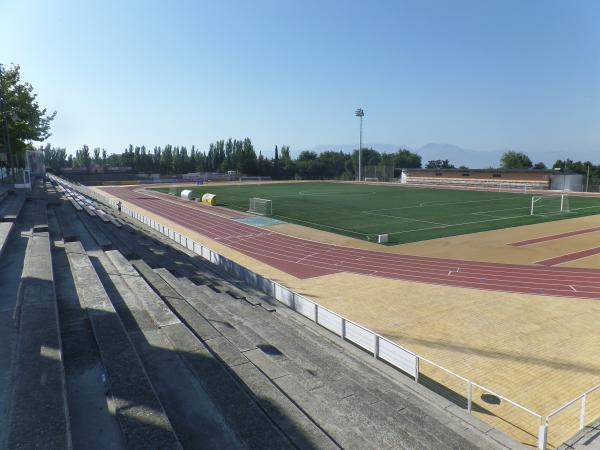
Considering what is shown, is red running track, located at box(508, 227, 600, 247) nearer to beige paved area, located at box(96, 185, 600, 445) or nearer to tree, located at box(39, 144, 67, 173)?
beige paved area, located at box(96, 185, 600, 445)

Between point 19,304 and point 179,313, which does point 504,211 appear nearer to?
point 179,313

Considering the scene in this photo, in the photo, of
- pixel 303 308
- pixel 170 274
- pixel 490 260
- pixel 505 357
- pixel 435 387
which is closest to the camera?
pixel 435 387

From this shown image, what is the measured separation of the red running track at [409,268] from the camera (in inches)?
798

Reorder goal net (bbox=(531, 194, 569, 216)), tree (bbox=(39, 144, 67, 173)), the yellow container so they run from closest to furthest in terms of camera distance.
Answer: goal net (bbox=(531, 194, 569, 216)) → the yellow container → tree (bbox=(39, 144, 67, 173))

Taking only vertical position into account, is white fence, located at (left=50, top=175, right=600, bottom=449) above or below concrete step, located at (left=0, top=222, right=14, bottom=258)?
below

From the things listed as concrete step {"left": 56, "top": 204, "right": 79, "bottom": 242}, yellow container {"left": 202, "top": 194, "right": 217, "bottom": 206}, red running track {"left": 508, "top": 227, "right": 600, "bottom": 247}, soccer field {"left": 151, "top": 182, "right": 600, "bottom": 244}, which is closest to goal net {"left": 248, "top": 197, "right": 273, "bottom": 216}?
soccer field {"left": 151, "top": 182, "right": 600, "bottom": 244}

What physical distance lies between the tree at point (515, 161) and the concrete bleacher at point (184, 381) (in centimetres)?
11731

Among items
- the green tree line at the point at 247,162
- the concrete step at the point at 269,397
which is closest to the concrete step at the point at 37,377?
the concrete step at the point at 269,397

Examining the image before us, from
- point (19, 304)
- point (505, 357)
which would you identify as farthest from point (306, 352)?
point (19, 304)

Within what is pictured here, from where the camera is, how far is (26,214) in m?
29.4

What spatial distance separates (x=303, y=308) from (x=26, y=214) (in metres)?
24.4

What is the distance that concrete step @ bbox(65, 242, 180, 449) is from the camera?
662 centimetres

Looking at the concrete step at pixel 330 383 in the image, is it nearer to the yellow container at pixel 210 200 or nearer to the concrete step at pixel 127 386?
the concrete step at pixel 127 386

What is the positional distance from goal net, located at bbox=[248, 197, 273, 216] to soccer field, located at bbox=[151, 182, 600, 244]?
39.9 inches
